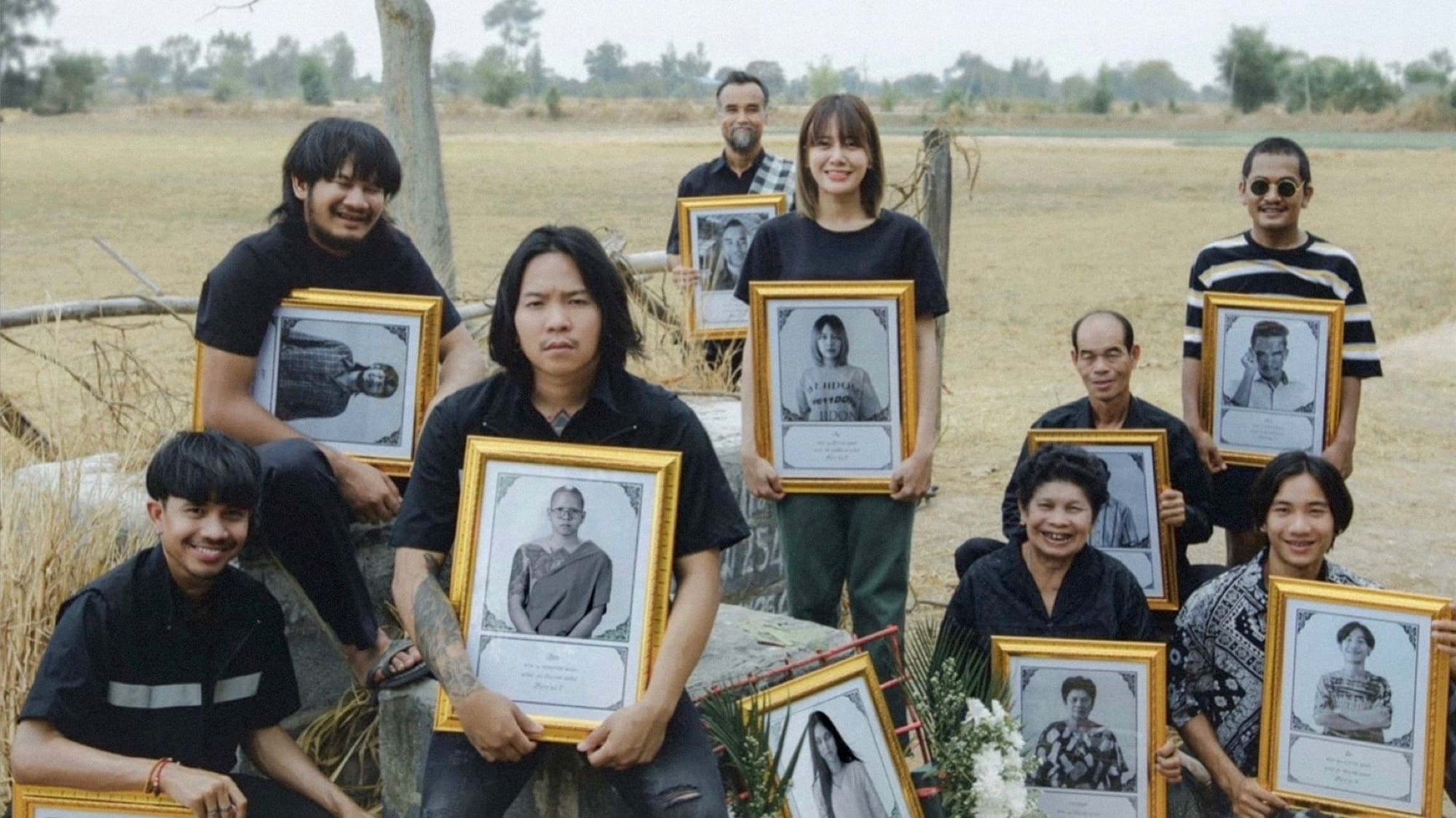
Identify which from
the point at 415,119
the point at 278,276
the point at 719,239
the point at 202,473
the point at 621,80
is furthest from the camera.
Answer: the point at 621,80

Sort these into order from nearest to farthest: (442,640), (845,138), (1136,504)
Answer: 1. (442,640)
2. (845,138)
3. (1136,504)

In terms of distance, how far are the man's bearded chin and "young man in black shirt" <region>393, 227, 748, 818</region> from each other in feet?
10.5

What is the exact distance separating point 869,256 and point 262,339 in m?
1.59

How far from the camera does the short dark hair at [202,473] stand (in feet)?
12.0

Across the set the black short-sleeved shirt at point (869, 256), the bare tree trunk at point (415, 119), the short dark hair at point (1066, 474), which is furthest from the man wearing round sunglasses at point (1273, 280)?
the bare tree trunk at point (415, 119)

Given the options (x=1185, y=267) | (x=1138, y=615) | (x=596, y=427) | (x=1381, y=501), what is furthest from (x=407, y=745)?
(x=1185, y=267)

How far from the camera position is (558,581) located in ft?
11.2

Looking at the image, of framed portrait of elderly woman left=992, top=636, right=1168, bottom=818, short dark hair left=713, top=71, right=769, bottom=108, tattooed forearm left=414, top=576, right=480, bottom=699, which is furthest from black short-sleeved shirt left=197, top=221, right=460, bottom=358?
short dark hair left=713, top=71, right=769, bottom=108

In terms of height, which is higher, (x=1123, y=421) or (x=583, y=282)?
(x=583, y=282)

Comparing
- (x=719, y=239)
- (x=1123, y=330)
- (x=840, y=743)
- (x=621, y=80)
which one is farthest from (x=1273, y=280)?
(x=621, y=80)

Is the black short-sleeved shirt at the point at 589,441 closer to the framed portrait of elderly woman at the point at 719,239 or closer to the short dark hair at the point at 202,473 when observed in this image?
the short dark hair at the point at 202,473

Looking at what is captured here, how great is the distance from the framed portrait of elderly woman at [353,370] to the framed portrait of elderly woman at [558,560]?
0.99m

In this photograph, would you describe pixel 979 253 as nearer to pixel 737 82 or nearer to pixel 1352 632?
pixel 737 82

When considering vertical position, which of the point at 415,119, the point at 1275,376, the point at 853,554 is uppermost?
the point at 415,119
